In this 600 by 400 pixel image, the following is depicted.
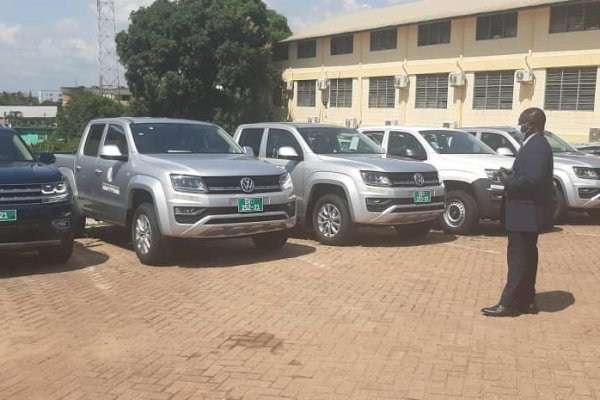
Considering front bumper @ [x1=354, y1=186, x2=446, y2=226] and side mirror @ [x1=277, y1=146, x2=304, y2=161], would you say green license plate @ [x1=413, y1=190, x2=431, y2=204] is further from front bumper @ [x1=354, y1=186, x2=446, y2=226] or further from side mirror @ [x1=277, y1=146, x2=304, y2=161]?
side mirror @ [x1=277, y1=146, x2=304, y2=161]

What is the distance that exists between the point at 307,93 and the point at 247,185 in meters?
35.3

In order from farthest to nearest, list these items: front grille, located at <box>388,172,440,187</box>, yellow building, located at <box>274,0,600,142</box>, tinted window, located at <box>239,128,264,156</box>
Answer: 1. yellow building, located at <box>274,0,600,142</box>
2. tinted window, located at <box>239,128,264,156</box>
3. front grille, located at <box>388,172,440,187</box>

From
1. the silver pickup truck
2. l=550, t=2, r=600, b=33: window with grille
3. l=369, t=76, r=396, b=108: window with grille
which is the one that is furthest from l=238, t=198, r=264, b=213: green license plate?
l=369, t=76, r=396, b=108: window with grille

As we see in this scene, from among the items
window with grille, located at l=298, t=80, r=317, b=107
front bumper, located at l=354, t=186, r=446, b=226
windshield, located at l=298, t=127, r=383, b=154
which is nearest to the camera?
front bumper, located at l=354, t=186, r=446, b=226

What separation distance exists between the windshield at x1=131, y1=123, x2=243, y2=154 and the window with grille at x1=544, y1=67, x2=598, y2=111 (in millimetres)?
21049

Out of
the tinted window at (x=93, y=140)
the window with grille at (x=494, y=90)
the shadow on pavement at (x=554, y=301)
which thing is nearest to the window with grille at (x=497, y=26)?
the window with grille at (x=494, y=90)

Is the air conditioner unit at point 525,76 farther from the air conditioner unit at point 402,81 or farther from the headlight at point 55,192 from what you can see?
the headlight at point 55,192

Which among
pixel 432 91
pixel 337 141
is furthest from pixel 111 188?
pixel 432 91

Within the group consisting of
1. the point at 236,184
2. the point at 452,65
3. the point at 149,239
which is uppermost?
the point at 452,65

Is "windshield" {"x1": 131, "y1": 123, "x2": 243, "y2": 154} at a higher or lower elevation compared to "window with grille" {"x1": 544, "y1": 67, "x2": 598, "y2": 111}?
lower

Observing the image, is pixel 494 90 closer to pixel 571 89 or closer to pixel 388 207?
pixel 571 89

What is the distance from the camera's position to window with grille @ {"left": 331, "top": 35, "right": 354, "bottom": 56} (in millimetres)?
38406

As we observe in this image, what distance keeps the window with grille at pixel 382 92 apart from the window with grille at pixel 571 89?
9474 mm

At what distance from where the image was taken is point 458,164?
1075cm
